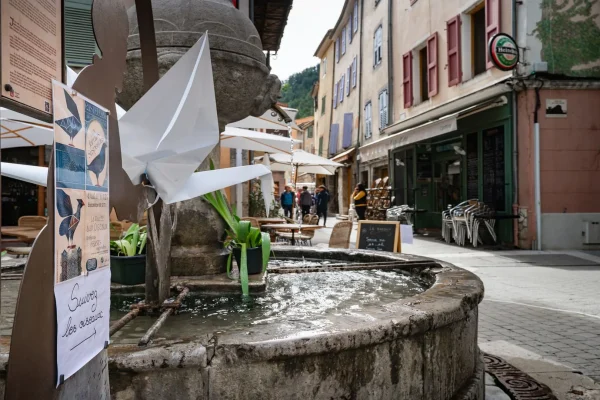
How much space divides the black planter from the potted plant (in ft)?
2.08

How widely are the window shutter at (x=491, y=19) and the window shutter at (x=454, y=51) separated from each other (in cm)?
120

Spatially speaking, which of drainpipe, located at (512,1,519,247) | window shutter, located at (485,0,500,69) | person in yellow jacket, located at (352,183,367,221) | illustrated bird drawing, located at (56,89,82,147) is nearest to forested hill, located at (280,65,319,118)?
person in yellow jacket, located at (352,183,367,221)

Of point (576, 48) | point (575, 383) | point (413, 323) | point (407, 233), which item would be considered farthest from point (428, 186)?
point (413, 323)

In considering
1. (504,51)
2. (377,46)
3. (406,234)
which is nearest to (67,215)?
(406,234)

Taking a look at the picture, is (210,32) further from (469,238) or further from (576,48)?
(576,48)

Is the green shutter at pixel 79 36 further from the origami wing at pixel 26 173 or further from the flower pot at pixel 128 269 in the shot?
the origami wing at pixel 26 173

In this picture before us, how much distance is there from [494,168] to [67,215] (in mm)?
12200

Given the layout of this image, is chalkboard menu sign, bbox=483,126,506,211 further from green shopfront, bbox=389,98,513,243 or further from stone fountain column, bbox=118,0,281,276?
stone fountain column, bbox=118,0,281,276

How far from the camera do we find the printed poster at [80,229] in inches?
45.3

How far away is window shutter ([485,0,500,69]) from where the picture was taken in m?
11.7

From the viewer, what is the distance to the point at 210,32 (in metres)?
3.37

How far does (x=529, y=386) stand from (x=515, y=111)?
30.4ft

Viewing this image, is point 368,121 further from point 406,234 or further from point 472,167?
point 406,234

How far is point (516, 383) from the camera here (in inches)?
125
